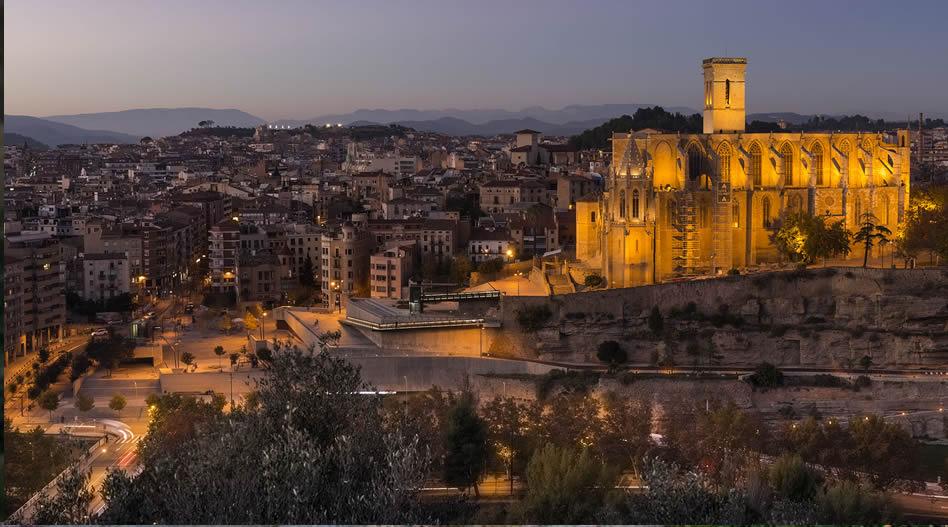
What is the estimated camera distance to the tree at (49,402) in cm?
1930

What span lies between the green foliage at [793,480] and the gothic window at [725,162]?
11030mm

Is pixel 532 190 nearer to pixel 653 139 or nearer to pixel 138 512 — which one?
pixel 653 139

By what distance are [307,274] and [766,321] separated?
478 inches

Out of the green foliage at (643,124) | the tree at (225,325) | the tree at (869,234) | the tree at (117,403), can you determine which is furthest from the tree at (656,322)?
the green foliage at (643,124)

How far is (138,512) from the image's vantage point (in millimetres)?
8109

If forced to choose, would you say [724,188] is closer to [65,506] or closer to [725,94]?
[725,94]

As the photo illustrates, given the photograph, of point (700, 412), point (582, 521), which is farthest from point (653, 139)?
point (582, 521)

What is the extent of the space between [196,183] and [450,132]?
45.9 meters

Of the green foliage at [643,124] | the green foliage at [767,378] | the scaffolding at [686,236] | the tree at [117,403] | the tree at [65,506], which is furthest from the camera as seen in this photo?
the green foliage at [643,124]

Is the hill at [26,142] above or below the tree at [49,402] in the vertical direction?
above

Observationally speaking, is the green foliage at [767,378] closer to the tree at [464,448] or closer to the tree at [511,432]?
the tree at [511,432]

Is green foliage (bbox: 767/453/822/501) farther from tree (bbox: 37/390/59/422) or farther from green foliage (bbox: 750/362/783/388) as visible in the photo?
tree (bbox: 37/390/59/422)

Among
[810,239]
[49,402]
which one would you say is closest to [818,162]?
[810,239]

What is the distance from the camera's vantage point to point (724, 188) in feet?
70.3
